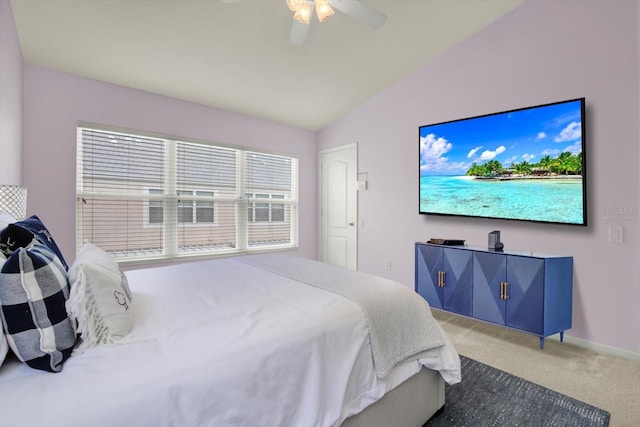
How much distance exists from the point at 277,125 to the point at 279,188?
907 mm

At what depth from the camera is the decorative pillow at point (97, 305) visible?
943mm

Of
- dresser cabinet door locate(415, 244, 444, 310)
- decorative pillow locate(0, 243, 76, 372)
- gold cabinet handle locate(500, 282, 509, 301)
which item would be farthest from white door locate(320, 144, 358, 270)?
decorative pillow locate(0, 243, 76, 372)

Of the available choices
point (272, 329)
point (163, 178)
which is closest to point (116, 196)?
point (163, 178)

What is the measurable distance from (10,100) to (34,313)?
7.36 feet

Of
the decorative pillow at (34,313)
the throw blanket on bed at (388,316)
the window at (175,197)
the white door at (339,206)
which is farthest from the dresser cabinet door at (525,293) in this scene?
the window at (175,197)

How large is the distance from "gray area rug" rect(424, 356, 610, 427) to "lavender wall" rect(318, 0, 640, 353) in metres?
1.08

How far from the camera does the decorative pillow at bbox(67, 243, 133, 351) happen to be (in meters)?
0.94

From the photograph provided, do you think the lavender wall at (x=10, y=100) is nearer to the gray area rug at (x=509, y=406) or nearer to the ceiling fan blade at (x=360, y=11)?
the ceiling fan blade at (x=360, y=11)

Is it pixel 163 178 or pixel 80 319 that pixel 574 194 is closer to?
pixel 80 319

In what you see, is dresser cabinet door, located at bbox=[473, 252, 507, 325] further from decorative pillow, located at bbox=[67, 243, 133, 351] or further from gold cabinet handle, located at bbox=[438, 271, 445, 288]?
decorative pillow, located at bbox=[67, 243, 133, 351]

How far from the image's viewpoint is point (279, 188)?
15.2ft

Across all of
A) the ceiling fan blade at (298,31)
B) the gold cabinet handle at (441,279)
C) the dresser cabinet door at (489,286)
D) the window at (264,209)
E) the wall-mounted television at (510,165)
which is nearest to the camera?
the ceiling fan blade at (298,31)

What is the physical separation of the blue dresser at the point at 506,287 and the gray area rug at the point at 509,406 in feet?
2.08

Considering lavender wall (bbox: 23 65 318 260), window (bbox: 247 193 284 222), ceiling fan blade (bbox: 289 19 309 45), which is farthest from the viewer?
window (bbox: 247 193 284 222)
